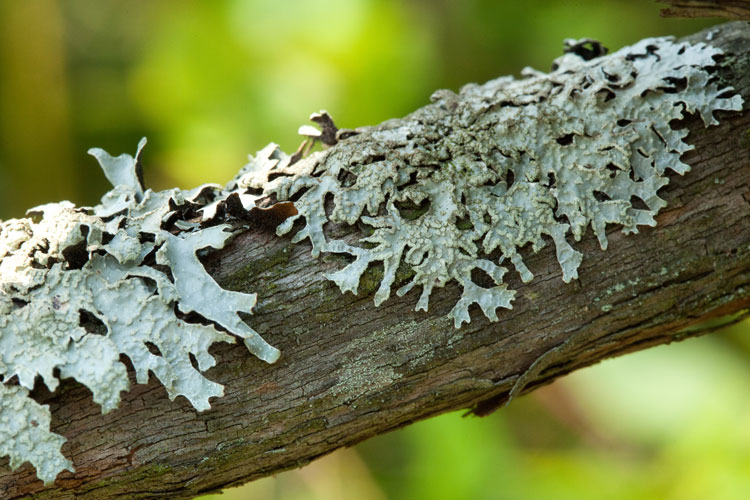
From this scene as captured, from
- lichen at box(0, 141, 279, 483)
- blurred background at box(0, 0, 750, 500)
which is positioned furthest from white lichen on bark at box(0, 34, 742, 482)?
blurred background at box(0, 0, 750, 500)

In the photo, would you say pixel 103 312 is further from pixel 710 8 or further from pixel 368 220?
pixel 710 8

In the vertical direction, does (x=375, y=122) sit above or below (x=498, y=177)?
above

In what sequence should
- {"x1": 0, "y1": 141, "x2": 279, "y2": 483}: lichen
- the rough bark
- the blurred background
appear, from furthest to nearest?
the blurred background, the rough bark, {"x1": 0, "y1": 141, "x2": 279, "y2": 483}: lichen

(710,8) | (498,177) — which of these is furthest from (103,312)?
(710,8)

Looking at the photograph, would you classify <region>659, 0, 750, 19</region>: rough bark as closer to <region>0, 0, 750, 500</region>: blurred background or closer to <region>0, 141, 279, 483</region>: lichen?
<region>0, 141, 279, 483</region>: lichen

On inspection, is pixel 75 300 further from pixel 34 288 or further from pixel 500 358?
pixel 500 358

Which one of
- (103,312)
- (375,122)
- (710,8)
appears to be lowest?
(103,312)

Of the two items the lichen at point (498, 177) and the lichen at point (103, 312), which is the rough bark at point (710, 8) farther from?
the lichen at point (103, 312)
